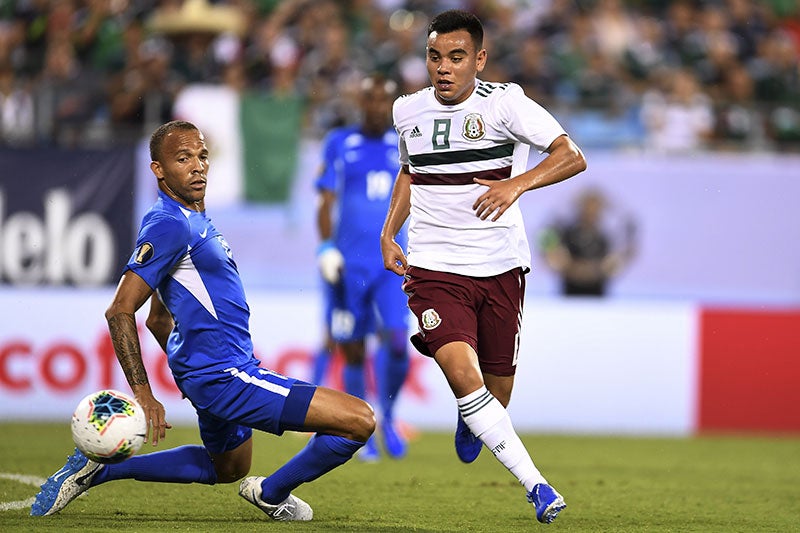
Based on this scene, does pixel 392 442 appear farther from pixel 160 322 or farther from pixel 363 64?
pixel 363 64

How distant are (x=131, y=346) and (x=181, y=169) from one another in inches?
32.8

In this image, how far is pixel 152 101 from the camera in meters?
13.6

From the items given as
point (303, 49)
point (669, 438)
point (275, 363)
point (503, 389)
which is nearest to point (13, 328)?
point (275, 363)

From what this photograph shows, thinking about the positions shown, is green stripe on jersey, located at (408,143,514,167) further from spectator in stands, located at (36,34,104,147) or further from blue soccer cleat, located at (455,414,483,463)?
spectator in stands, located at (36,34,104,147)

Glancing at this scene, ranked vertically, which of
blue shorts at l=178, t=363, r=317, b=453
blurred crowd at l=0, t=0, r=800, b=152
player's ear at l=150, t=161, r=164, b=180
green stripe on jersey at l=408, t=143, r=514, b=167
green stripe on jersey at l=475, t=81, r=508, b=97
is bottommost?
blue shorts at l=178, t=363, r=317, b=453

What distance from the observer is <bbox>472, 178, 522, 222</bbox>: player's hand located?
19.3 feet

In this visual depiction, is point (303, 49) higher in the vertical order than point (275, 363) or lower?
higher

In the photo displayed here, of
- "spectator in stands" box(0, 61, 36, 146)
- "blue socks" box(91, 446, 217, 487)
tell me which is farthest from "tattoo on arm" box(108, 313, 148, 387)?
"spectator in stands" box(0, 61, 36, 146)

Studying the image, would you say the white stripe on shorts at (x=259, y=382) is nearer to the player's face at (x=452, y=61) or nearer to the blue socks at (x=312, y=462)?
the blue socks at (x=312, y=462)

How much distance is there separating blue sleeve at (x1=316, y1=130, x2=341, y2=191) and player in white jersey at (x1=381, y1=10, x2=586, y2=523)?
3.29 metres

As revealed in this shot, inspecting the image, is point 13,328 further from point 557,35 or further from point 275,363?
point 557,35

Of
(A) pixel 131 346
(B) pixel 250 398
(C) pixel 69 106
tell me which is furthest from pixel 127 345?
(C) pixel 69 106

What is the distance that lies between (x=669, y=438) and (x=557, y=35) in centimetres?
590

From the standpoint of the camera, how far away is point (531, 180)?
5918mm
